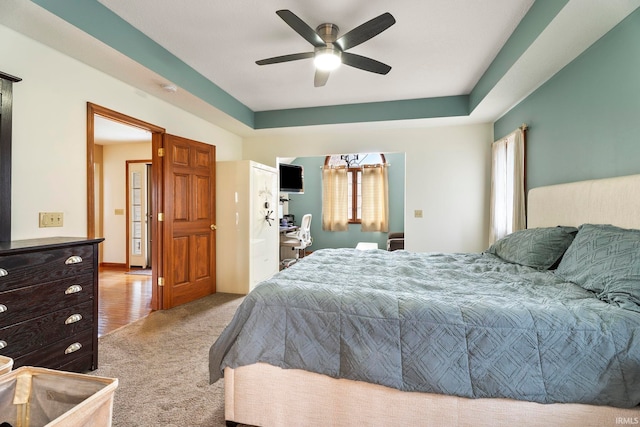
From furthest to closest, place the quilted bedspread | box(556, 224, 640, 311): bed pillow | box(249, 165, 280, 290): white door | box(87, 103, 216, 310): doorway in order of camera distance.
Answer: box(249, 165, 280, 290): white door < box(87, 103, 216, 310): doorway < box(556, 224, 640, 311): bed pillow < the quilted bedspread

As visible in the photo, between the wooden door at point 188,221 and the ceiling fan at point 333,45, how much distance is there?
6.11 ft

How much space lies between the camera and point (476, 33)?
8.25 feet

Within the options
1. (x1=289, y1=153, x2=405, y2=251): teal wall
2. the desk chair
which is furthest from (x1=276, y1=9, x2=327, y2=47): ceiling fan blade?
(x1=289, y1=153, x2=405, y2=251): teal wall

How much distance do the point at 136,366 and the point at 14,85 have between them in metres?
2.15

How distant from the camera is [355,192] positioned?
7441 millimetres

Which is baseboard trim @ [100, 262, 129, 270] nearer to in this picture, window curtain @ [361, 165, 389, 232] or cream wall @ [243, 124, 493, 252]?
cream wall @ [243, 124, 493, 252]

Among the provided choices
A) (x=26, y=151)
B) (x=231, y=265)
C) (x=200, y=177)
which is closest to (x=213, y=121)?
(x=200, y=177)

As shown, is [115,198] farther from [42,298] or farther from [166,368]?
[166,368]

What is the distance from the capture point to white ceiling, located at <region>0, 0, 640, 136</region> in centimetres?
203

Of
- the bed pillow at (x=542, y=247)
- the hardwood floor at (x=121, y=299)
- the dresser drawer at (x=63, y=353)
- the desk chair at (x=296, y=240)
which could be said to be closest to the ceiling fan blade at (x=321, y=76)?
the bed pillow at (x=542, y=247)

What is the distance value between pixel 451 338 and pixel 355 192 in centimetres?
624

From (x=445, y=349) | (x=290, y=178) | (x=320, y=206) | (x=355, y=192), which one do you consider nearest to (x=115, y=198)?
(x=290, y=178)

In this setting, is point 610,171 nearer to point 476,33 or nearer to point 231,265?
point 476,33

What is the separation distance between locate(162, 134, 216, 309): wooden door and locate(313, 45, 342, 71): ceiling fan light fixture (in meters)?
2.09
